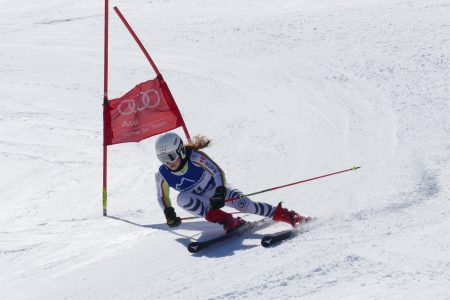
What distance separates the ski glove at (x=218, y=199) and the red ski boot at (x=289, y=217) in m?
0.53

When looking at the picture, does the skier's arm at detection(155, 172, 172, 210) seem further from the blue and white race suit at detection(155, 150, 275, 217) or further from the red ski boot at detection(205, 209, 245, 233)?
the red ski boot at detection(205, 209, 245, 233)

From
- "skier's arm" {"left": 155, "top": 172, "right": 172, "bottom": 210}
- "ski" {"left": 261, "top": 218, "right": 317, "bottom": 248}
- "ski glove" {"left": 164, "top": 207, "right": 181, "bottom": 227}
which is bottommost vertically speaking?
"ski" {"left": 261, "top": 218, "right": 317, "bottom": 248}

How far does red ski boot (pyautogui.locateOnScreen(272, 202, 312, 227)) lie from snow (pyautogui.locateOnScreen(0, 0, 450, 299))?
0.66 ft

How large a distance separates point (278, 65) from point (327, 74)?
1.22m

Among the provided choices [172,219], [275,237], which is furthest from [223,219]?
[275,237]

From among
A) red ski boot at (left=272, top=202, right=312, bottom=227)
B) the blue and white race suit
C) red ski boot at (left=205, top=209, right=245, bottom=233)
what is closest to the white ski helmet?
the blue and white race suit

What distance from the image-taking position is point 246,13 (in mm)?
15789

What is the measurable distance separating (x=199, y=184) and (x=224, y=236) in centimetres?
63

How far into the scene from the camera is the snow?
576 centimetres

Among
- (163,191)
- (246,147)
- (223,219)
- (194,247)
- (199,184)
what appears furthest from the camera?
(246,147)

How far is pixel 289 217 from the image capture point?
6.70m

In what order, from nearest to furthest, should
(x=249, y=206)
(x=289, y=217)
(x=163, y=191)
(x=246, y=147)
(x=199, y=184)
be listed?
1. (x=289, y=217)
2. (x=249, y=206)
3. (x=199, y=184)
4. (x=163, y=191)
5. (x=246, y=147)

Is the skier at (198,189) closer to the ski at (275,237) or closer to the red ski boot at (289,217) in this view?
the red ski boot at (289,217)

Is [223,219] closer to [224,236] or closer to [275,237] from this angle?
[224,236]
